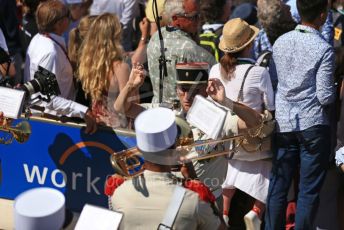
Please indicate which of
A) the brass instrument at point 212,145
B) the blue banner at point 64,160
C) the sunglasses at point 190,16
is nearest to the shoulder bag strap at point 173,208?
the brass instrument at point 212,145

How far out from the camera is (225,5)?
757 centimetres

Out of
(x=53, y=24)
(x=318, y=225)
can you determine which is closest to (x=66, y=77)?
(x=53, y=24)

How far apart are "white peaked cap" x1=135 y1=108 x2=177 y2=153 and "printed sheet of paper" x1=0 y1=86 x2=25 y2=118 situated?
1.75 meters

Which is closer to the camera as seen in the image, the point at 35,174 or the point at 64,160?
the point at 64,160

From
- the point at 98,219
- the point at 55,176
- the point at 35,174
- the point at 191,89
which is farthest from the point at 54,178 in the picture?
the point at 98,219

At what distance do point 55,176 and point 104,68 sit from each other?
1019 millimetres

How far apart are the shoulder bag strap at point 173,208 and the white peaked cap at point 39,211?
759 millimetres

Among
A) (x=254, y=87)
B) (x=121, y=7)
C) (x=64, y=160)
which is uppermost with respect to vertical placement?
(x=254, y=87)

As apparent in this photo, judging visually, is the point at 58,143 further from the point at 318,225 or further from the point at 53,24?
the point at 318,225

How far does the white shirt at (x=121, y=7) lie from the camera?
8594 mm

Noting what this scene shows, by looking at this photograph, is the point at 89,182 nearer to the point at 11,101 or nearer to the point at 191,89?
the point at 11,101

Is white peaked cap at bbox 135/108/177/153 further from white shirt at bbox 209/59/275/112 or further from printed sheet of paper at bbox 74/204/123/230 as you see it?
white shirt at bbox 209/59/275/112

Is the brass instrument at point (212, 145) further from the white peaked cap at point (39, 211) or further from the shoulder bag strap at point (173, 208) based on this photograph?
the white peaked cap at point (39, 211)

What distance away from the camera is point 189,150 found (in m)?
4.84
